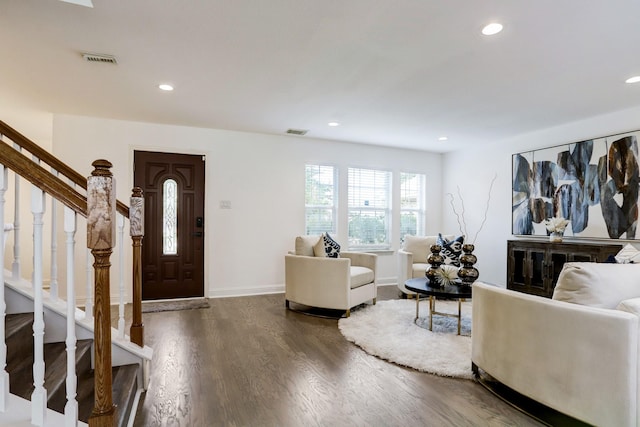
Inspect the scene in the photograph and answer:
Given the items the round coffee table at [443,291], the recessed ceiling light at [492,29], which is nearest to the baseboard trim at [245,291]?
the round coffee table at [443,291]

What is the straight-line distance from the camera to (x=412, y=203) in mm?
6383

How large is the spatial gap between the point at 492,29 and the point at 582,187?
9.99 feet

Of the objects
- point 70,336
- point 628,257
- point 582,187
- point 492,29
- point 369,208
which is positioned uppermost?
point 492,29

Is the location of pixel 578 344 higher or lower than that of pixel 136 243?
lower

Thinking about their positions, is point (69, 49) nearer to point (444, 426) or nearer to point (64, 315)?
point (64, 315)

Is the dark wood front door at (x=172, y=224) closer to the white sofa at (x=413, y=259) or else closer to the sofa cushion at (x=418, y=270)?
the white sofa at (x=413, y=259)

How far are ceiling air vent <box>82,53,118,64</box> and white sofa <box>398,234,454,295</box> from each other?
3.99m

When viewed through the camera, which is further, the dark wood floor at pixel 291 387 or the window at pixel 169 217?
the window at pixel 169 217

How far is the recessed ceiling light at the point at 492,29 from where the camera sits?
7.31 feet

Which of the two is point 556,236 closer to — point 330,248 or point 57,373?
point 330,248

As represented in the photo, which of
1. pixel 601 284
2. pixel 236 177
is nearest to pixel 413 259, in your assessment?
pixel 236 177

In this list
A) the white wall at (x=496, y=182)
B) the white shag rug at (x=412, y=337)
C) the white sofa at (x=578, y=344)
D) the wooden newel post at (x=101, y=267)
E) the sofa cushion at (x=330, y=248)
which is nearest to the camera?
the wooden newel post at (x=101, y=267)

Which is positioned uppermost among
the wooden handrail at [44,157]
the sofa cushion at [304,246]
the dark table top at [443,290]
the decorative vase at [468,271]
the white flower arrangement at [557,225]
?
the wooden handrail at [44,157]

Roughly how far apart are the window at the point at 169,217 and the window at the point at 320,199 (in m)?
1.92
